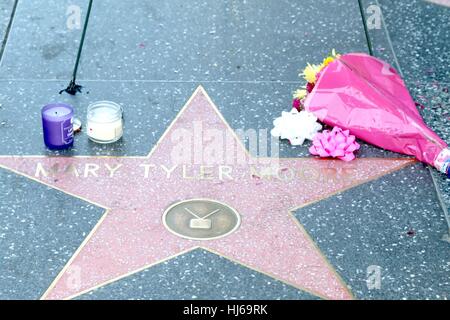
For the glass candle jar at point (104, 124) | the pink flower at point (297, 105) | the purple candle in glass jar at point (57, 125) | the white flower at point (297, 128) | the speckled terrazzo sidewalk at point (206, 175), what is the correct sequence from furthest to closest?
the pink flower at point (297, 105)
the white flower at point (297, 128)
the glass candle jar at point (104, 124)
the purple candle in glass jar at point (57, 125)
the speckled terrazzo sidewalk at point (206, 175)

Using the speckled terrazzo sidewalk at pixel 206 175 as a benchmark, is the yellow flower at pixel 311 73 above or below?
above

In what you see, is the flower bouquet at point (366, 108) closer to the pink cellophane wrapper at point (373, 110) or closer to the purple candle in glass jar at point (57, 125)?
the pink cellophane wrapper at point (373, 110)

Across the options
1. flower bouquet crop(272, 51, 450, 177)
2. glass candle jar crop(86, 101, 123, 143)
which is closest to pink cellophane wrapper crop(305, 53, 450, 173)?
flower bouquet crop(272, 51, 450, 177)

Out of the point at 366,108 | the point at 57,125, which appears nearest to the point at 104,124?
the point at 57,125

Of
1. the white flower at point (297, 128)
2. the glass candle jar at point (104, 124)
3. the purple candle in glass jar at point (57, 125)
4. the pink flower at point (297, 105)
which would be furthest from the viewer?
the pink flower at point (297, 105)

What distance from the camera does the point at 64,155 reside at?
13.3 feet

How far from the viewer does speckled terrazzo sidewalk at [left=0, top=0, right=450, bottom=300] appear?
3455 millimetres

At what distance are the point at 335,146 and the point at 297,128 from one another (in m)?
0.20

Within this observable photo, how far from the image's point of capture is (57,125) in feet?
13.0

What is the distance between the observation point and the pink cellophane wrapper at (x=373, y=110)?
413 centimetres

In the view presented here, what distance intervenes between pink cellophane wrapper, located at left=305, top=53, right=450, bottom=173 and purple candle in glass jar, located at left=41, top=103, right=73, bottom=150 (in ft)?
3.68

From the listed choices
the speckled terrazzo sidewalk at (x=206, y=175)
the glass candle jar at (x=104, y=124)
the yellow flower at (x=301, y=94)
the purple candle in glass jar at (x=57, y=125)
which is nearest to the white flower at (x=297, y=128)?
the speckled terrazzo sidewalk at (x=206, y=175)

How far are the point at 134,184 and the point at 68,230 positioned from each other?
40 cm

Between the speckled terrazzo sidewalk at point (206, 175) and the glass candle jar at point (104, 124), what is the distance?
0.23 feet
